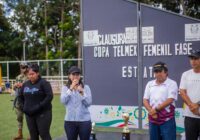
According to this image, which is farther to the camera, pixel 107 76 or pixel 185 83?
pixel 107 76

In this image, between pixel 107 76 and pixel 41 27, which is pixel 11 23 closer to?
pixel 41 27

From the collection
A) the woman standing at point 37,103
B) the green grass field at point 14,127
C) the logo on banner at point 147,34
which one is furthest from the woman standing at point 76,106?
the green grass field at point 14,127

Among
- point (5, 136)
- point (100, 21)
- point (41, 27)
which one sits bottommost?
point (5, 136)

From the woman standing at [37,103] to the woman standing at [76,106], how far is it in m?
0.69

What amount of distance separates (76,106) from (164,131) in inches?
51.9

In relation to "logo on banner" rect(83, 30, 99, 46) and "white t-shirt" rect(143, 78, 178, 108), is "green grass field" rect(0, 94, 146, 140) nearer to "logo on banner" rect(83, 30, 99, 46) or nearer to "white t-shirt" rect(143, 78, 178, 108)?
"logo on banner" rect(83, 30, 99, 46)

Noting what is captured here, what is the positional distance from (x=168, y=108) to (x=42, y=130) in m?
2.08

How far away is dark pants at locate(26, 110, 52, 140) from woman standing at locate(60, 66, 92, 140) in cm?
76

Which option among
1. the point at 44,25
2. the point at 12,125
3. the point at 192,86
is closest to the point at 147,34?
the point at 192,86

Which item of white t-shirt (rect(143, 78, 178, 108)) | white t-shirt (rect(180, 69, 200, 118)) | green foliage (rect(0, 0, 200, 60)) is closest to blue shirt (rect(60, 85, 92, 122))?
white t-shirt (rect(143, 78, 178, 108))

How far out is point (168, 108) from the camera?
19.1 feet

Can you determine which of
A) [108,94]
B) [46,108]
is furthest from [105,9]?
[46,108]

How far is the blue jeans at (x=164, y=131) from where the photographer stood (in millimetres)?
5742

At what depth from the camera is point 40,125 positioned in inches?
254
